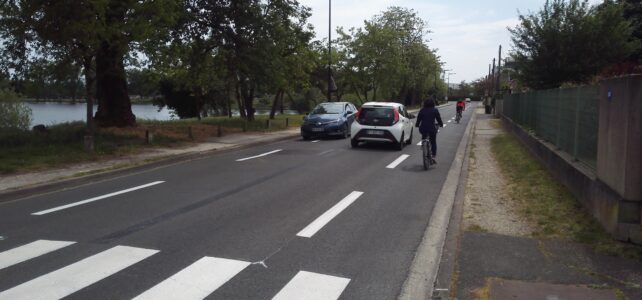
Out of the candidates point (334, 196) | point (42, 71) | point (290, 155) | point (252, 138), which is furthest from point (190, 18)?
point (334, 196)

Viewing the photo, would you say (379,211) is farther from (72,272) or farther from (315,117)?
(315,117)

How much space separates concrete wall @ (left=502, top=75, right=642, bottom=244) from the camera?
600 cm

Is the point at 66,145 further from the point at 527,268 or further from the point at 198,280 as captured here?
the point at 527,268

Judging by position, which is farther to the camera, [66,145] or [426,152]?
[66,145]

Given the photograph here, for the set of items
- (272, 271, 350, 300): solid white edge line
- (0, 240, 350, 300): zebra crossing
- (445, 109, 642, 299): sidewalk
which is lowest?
(272, 271, 350, 300): solid white edge line

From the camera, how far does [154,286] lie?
4.68 meters

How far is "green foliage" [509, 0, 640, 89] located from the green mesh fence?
950 centimetres

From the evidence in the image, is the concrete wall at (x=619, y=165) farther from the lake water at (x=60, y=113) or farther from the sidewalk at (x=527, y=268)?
the lake water at (x=60, y=113)

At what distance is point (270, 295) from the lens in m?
4.52

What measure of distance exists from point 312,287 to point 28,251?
330cm

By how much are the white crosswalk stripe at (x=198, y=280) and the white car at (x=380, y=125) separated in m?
12.3

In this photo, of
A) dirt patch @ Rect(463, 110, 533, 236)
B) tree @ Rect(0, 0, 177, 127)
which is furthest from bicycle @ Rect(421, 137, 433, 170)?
tree @ Rect(0, 0, 177, 127)

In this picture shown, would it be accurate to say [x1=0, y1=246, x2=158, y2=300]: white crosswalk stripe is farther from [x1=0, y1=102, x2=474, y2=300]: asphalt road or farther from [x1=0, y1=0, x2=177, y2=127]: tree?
[x1=0, y1=0, x2=177, y2=127]: tree

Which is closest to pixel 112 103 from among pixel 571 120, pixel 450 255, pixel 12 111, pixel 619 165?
pixel 571 120
